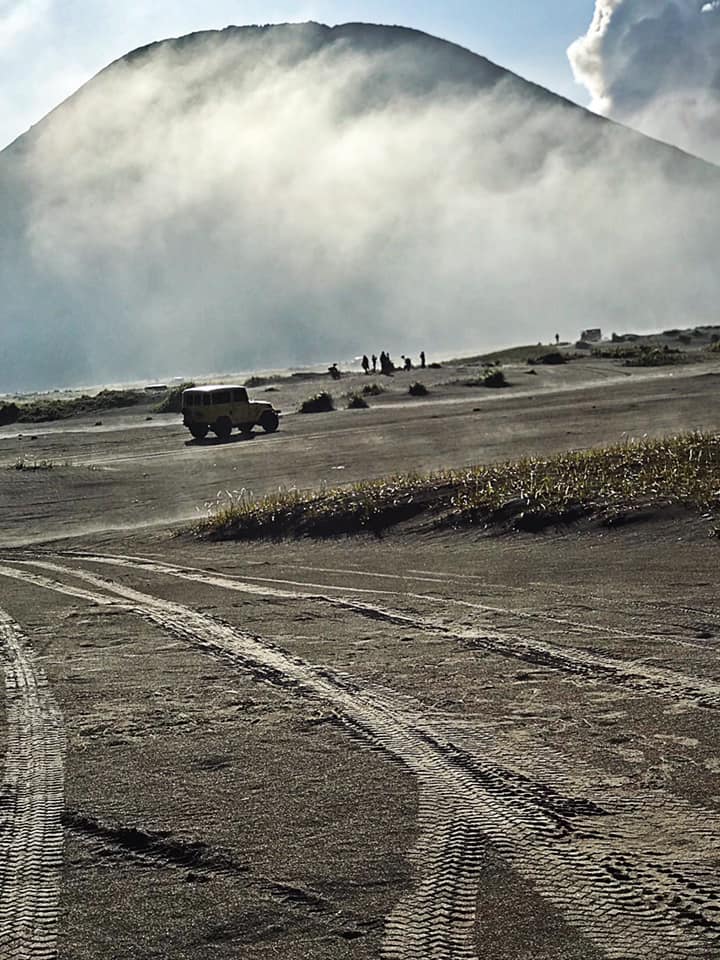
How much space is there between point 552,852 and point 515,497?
9822 millimetres

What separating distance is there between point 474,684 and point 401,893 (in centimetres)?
267

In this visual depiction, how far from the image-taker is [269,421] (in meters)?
36.7

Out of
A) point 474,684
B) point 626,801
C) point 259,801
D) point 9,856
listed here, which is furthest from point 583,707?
point 9,856

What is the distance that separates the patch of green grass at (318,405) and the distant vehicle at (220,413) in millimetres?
7673

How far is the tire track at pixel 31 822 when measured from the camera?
375 cm

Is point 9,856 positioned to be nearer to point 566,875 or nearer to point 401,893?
point 401,893

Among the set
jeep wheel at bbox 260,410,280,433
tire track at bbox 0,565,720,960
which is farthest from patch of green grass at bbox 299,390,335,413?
tire track at bbox 0,565,720,960

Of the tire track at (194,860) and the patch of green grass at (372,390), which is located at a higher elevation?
the patch of green grass at (372,390)

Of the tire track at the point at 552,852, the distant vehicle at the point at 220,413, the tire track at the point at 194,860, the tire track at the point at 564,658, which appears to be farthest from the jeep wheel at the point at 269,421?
the tire track at the point at 194,860

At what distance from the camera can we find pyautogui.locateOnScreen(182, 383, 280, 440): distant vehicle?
35.5 meters

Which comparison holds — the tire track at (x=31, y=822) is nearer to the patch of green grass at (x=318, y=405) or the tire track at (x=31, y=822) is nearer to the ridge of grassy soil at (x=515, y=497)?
the ridge of grassy soil at (x=515, y=497)

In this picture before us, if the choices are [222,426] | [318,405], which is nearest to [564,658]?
[222,426]

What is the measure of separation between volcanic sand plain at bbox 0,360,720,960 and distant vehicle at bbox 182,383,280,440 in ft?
75.2

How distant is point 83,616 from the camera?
9.52m
